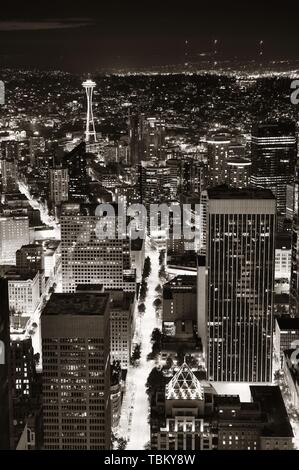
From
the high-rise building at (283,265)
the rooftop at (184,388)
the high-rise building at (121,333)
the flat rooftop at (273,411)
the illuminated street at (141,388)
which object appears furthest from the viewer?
the high-rise building at (283,265)

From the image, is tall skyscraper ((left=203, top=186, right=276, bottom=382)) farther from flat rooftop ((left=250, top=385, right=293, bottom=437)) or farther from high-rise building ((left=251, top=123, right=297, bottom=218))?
high-rise building ((left=251, top=123, right=297, bottom=218))

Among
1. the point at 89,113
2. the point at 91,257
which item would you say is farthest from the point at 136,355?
the point at 89,113

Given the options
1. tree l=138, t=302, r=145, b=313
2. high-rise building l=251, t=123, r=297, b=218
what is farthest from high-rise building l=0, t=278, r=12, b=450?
high-rise building l=251, t=123, r=297, b=218

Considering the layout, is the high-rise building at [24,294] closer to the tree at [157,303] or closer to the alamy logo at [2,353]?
the tree at [157,303]

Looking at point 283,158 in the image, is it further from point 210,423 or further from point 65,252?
point 210,423

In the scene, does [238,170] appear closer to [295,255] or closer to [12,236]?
[295,255]

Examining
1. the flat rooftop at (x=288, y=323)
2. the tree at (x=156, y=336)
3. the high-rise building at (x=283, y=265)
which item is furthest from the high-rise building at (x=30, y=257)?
the flat rooftop at (x=288, y=323)
